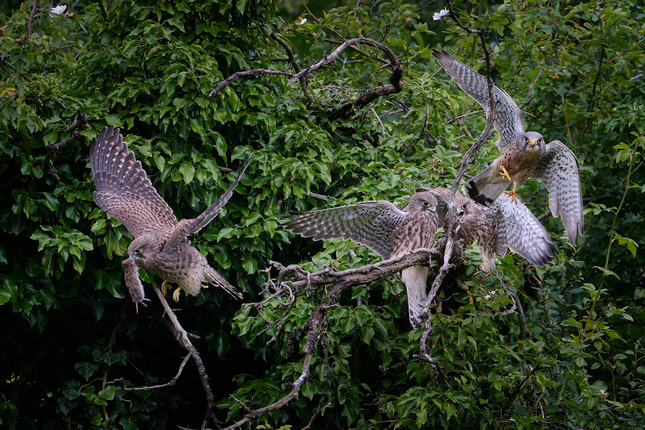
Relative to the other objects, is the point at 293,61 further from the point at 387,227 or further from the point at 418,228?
the point at 418,228

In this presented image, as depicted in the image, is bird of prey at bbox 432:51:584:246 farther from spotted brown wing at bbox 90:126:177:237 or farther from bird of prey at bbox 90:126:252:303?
spotted brown wing at bbox 90:126:177:237

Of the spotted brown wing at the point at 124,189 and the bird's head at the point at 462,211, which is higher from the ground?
the spotted brown wing at the point at 124,189

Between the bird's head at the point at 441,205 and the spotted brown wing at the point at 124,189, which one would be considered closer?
the bird's head at the point at 441,205

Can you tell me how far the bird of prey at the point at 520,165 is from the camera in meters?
4.12

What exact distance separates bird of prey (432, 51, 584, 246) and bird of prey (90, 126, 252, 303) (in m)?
1.84

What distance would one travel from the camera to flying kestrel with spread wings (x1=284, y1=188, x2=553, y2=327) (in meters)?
3.89

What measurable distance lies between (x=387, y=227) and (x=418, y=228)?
267mm

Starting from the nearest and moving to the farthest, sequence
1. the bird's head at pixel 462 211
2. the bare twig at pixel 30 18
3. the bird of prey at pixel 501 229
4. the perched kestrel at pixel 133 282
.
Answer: the perched kestrel at pixel 133 282, the bird's head at pixel 462 211, the bare twig at pixel 30 18, the bird of prey at pixel 501 229

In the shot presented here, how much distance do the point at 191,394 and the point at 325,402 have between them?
4.84 feet

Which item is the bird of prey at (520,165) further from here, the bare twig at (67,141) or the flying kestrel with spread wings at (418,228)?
the bare twig at (67,141)

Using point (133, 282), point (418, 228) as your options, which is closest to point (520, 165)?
point (418, 228)

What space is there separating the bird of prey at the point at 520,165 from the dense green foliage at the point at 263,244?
0.19 metres

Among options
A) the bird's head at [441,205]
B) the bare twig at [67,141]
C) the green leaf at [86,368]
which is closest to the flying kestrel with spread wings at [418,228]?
the bird's head at [441,205]

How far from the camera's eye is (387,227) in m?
4.18
